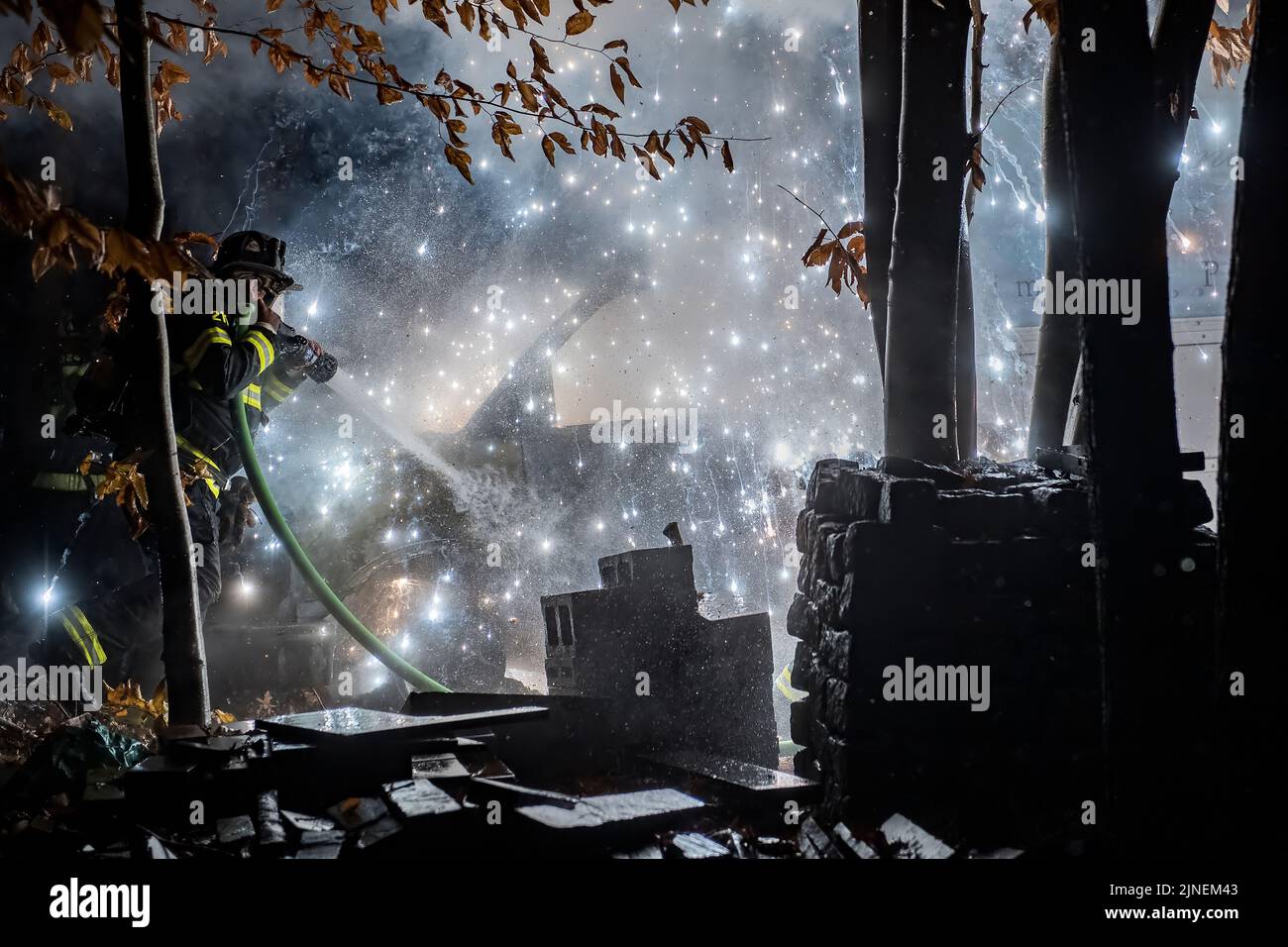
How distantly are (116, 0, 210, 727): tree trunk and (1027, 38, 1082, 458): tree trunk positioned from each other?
5955mm

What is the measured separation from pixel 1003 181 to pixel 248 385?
97.8ft

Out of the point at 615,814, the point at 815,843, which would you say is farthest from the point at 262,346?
the point at 815,843

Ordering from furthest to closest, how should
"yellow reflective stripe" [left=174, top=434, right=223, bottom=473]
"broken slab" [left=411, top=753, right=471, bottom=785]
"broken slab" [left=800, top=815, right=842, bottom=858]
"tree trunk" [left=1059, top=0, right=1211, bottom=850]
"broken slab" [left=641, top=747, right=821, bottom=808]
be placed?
"yellow reflective stripe" [left=174, top=434, right=223, bottom=473] → "broken slab" [left=641, top=747, right=821, bottom=808] → "broken slab" [left=411, top=753, right=471, bottom=785] → "broken slab" [left=800, top=815, right=842, bottom=858] → "tree trunk" [left=1059, top=0, right=1211, bottom=850]

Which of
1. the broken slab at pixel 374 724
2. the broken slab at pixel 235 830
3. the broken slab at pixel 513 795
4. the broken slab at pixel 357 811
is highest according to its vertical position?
the broken slab at pixel 374 724

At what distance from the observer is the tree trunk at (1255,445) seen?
2.62m

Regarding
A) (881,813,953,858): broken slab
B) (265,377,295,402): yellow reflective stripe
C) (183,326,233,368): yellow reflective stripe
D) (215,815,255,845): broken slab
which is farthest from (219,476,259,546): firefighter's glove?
(881,813,953,858): broken slab

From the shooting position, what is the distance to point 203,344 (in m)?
5.75

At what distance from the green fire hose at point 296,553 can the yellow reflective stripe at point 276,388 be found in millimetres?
516

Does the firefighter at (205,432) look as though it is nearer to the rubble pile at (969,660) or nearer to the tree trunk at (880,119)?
the rubble pile at (969,660)

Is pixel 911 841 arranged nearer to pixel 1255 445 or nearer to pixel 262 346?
pixel 1255 445

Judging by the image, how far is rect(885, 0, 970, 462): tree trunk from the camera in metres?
4.50

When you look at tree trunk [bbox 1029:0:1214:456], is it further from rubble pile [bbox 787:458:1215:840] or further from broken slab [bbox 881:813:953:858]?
broken slab [bbox 881:813:953:858]

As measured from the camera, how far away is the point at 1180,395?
2053 centimetres

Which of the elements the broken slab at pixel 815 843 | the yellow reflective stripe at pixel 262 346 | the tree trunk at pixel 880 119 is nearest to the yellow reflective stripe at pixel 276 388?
the yellow reflective stripe at pixel 262 346
